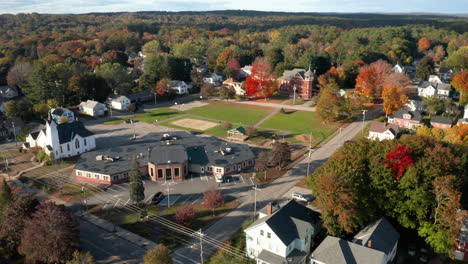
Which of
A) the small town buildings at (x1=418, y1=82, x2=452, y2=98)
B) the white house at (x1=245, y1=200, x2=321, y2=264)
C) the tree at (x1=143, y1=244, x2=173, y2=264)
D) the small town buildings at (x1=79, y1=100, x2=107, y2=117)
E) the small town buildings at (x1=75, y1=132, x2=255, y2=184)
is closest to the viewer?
the tree at (x1=143, y1=244, x2=173, y2=264)

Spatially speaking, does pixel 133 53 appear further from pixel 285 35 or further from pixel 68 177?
pixel 68 177

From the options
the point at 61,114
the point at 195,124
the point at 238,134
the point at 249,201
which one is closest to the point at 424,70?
the point at 238,134

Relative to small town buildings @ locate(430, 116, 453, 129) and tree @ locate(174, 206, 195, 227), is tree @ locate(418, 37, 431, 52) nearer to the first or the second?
small town buildings @ locate(430, 116, 453, 129)

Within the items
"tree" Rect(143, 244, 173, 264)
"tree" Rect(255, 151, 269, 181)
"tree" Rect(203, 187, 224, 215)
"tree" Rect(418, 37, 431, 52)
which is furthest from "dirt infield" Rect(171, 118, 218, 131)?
"tree" Rect(418, 37, 431, 52)

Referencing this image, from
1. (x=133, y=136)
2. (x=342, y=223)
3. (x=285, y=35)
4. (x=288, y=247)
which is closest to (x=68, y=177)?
(x=133, y=136)

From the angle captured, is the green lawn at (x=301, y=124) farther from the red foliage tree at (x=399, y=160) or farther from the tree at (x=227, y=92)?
the red foliage tree at (x=399, y=160)

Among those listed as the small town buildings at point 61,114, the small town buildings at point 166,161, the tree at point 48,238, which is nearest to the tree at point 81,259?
the tree at point 48,238
